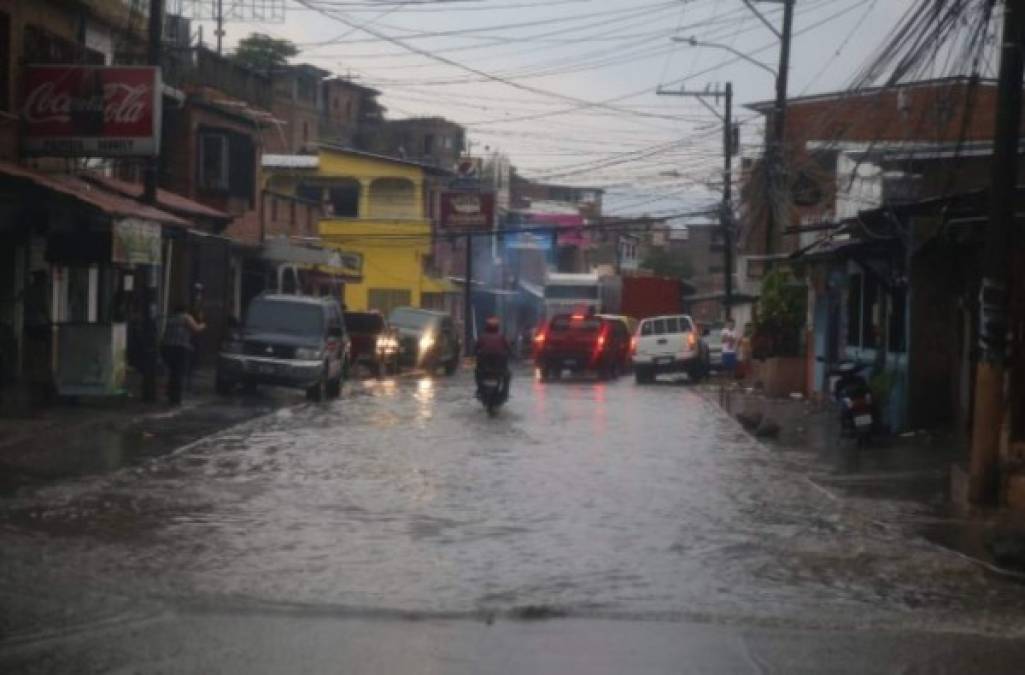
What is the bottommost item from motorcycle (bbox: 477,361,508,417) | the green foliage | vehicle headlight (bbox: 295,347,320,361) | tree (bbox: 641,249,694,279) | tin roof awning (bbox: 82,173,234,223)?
motorcycle (bbox: 477,361,508,417)

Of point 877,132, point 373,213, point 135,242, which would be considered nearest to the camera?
point 877,132

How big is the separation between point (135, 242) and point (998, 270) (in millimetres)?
14578

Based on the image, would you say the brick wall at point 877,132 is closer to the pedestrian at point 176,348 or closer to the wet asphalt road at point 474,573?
the wet asphalt road at point 474,573

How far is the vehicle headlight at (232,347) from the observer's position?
30.8 m

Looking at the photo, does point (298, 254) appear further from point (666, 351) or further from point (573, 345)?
point (666, 351)

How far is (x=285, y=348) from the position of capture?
3083cm

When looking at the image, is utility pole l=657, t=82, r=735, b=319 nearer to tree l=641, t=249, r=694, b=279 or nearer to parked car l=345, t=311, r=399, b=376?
parked car l=345, t=311, r=399, b=376

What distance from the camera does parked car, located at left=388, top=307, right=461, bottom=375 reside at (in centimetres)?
4722

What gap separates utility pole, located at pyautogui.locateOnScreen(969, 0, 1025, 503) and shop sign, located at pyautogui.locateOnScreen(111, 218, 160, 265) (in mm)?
13840

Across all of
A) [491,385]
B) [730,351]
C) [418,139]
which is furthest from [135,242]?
[418,139]

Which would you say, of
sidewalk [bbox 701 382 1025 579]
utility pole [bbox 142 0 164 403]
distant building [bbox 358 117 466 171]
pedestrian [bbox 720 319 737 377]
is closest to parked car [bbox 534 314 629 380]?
pedestrian [bbox 720 319 737 377]

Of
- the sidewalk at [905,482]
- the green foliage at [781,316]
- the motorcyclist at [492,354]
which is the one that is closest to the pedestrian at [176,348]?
the motorcyclist at [492,354]

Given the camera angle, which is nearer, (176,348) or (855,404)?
(855,404)

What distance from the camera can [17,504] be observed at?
1441 centimetres
